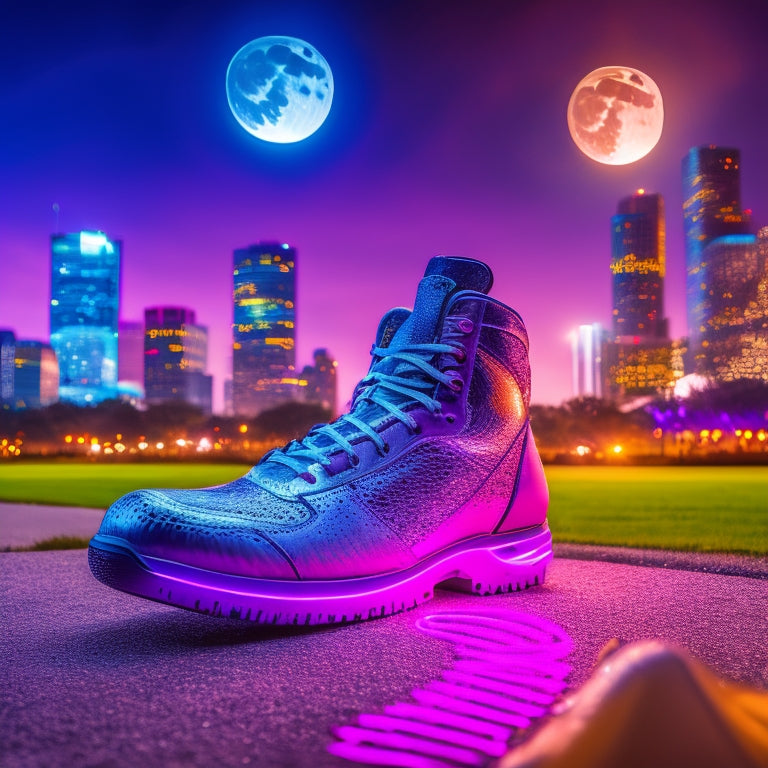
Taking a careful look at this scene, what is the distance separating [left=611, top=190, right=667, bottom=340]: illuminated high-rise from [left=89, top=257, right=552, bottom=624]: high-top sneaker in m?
119

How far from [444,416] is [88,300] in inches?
6795

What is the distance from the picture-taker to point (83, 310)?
161 meters

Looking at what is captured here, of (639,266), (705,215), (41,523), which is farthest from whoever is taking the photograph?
(639,266)

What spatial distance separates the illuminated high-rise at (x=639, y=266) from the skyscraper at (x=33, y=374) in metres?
110

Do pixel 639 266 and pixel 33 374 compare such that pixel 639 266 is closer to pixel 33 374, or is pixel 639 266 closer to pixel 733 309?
pixel 733 309

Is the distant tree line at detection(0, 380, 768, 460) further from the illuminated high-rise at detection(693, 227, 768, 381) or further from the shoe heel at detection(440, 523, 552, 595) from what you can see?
the shoe heel at detection(440, 523, 552, 595)

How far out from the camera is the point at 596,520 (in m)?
7.37

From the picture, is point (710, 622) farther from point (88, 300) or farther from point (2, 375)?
point (88, 300)

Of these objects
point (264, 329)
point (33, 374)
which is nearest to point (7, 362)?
point (33, 374)

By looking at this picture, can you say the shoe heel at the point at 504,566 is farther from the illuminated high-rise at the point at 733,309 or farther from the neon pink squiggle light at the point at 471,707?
the illuminated high-rise at the point at 733,309

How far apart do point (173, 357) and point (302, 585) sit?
168154mm

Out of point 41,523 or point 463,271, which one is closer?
point 463,271

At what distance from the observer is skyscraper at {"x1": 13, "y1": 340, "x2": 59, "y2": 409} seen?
145 meters

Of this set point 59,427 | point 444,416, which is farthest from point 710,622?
point 59,427
